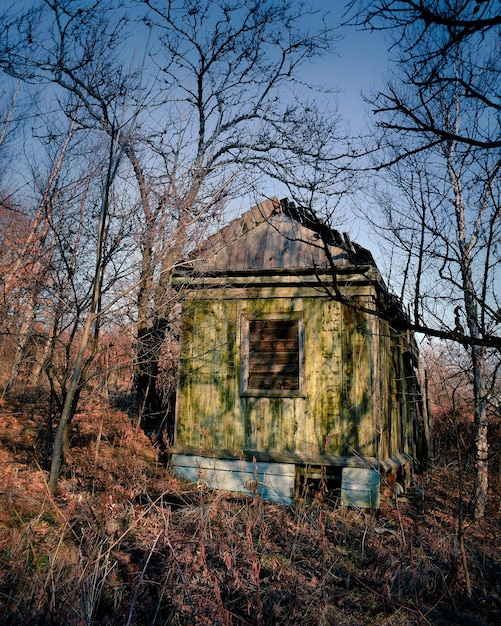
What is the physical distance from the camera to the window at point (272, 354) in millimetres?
8359

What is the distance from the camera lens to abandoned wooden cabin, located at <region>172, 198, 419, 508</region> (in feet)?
25.9

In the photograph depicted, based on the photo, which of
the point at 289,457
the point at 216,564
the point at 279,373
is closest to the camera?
the point at 216,564

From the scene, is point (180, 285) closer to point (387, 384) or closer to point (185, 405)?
point (185, 405)

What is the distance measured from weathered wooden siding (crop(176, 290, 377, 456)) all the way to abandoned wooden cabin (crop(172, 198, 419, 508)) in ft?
0.06

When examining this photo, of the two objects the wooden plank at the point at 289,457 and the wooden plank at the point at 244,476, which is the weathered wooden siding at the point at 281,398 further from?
the wooden plank at the point at 244,476

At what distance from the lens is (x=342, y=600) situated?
4172 mm

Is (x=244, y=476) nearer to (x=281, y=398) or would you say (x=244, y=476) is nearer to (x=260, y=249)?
(x=281, y=398)

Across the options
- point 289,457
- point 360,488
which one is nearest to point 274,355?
point 289,457

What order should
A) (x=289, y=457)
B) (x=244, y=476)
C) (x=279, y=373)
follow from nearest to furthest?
(x=289, y=457), (x=244, y=476), (x=279, y=373)

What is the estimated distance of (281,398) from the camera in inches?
325

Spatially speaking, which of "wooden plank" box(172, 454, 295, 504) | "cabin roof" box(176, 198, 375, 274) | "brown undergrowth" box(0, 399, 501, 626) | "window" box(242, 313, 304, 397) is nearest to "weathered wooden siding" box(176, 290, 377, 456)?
"window" box(242, 313, 304, 397)

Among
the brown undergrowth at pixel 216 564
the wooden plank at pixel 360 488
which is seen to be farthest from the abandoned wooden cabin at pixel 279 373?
the brown undergrowth at pixel 216 564

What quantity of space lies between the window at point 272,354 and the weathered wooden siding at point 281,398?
0.43ft

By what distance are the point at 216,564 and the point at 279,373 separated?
4272 millimetres
